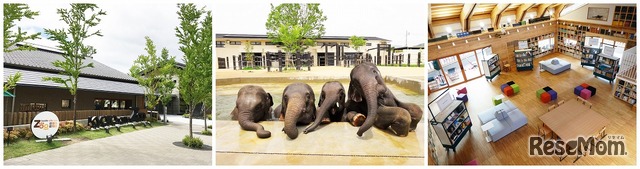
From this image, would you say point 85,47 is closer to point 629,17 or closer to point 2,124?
point 2,124

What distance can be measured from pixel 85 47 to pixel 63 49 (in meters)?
0.26

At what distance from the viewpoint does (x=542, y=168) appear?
4.66 metres

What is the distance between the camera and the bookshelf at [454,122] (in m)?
4.32

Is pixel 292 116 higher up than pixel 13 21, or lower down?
lower down

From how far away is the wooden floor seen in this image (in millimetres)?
4371

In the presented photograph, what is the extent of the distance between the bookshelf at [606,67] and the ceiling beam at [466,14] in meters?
1.42

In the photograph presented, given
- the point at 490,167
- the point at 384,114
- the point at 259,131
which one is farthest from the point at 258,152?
the point at 490,167

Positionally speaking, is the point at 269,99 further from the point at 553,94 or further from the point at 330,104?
the point at 553,94

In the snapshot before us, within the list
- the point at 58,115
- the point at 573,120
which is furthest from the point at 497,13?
the point at 58,115

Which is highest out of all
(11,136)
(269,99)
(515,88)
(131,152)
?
(515,88)

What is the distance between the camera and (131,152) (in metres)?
5.22

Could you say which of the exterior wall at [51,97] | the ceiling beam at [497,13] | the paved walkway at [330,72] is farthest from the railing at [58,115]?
the ceiling beam at [497,13]

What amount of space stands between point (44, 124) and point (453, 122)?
468 cm

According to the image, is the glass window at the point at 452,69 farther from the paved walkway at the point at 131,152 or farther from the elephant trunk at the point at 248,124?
the paved walkway at the point at 131,152
